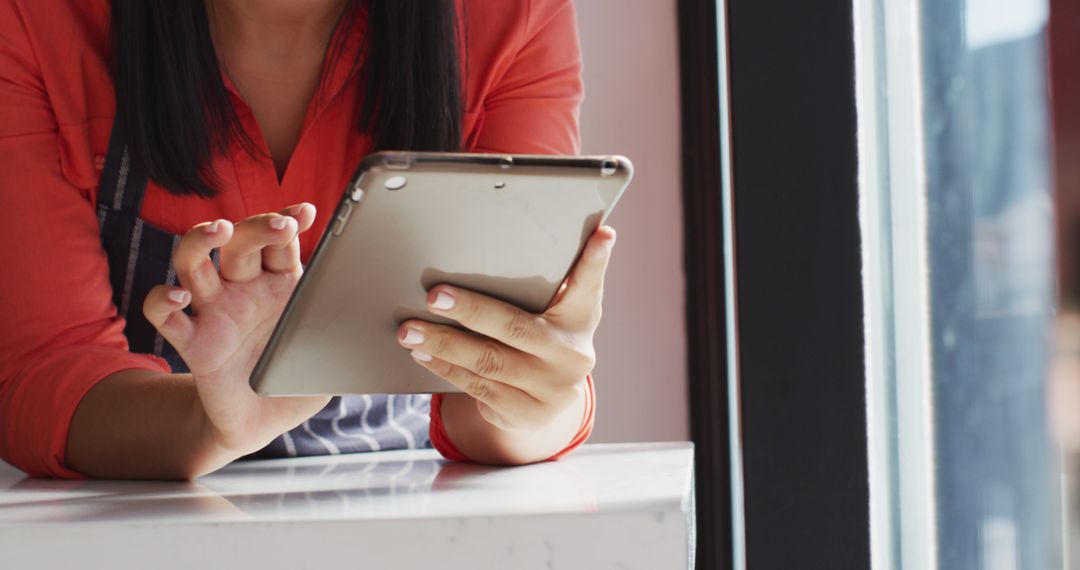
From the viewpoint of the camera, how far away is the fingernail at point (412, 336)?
0.56 metres

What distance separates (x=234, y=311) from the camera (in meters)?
0.57

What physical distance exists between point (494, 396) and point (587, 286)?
0.09 meters

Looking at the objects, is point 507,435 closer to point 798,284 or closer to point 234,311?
point 234,311

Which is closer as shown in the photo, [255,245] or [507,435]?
[255,245]

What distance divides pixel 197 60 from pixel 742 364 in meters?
0.57

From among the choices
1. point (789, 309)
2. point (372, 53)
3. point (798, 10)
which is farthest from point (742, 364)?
point (372, 53)

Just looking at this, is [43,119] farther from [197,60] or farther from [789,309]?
[789,309]

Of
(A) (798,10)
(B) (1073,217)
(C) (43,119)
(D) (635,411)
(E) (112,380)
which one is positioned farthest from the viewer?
(D) (635,411)

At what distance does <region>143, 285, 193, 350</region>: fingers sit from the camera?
0.54 meters

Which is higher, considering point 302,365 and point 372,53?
point 372,53

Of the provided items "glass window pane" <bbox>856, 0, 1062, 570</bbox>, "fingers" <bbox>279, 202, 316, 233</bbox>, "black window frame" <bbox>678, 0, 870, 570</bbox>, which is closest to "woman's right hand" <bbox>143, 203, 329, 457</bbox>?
"fingers" <bbox>279, 202, 316, 233</bbox>

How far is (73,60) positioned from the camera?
815 millimetres

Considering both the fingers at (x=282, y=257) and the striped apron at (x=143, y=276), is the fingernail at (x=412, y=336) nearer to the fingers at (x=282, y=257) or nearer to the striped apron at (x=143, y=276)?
the fingers at (x=282, y=257)

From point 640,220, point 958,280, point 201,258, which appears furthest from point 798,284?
point 201,258
